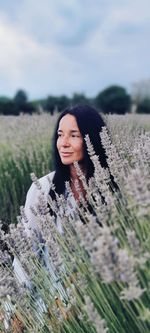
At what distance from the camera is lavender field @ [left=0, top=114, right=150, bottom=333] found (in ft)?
4.00

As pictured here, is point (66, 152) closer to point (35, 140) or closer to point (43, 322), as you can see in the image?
point (43, 322)

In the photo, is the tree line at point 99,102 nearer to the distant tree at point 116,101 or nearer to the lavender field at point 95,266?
the distant tree at point 116,101

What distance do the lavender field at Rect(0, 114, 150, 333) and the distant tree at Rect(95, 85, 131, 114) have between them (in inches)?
762

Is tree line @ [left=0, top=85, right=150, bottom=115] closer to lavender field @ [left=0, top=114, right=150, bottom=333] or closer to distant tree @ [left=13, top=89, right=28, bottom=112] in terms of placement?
distant tree @ [left=13, top=89, right=28, bottom=112]

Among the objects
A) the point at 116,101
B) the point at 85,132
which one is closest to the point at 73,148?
the point at 85,132

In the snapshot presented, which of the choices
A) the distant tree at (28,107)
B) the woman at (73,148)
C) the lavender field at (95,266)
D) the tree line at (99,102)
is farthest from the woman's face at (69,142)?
the distant tree at (28,107)

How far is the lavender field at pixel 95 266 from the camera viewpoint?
4.00 feet

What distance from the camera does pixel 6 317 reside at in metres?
2.17

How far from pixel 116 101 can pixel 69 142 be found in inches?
764

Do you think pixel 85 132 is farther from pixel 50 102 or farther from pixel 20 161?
pixel 50 102

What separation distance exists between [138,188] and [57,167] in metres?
2.00

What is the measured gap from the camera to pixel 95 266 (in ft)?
4.11

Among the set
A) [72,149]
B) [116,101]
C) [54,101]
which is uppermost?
[54,101]

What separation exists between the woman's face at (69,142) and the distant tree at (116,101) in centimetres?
1888
